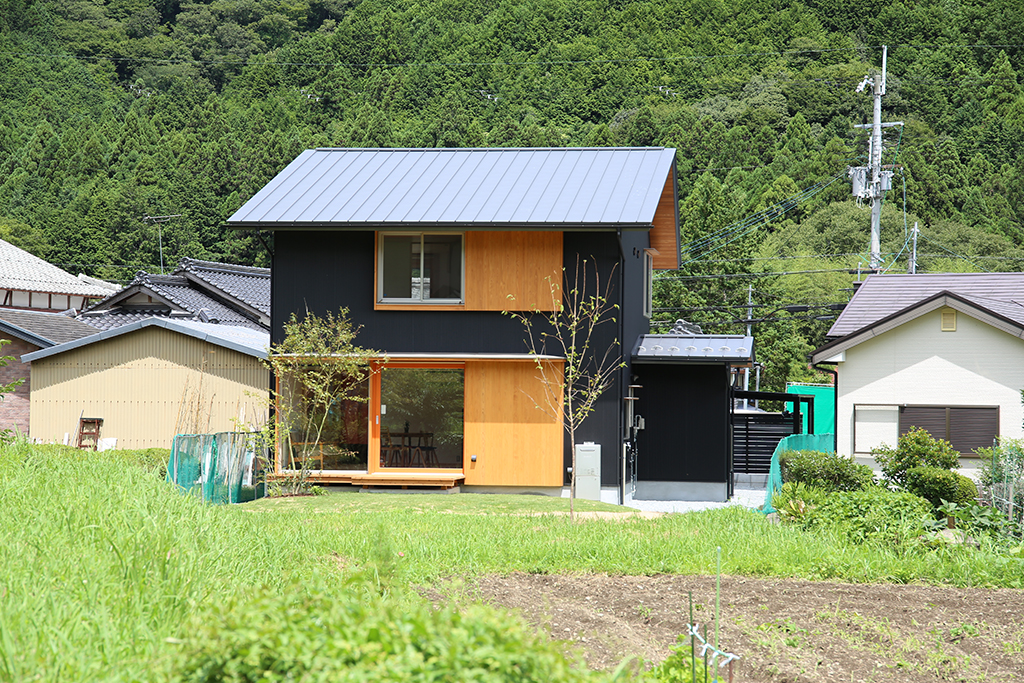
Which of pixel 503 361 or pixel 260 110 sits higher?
pixel 260 110

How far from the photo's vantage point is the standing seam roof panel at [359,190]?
647 inches

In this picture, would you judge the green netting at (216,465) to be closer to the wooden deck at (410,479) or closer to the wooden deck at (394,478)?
the wooden deck at (394,478)

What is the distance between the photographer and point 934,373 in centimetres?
1839

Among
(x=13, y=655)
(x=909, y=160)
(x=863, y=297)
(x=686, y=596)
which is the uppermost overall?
(x=909, y=160)

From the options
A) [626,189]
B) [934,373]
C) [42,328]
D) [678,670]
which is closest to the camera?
[678,670]

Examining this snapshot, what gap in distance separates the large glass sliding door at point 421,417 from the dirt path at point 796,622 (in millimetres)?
8108

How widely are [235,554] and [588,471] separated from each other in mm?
9672

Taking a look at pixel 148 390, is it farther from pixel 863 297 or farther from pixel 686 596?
pixel 863 297

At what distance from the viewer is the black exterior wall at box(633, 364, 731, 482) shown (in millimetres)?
17516

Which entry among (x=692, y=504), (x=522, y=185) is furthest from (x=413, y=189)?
(x=692, y=504)

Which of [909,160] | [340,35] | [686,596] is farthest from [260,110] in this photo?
[686,596]

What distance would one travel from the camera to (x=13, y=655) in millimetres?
3748

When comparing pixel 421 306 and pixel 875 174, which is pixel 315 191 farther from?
pixel 875 174

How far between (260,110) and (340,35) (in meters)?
12.4
